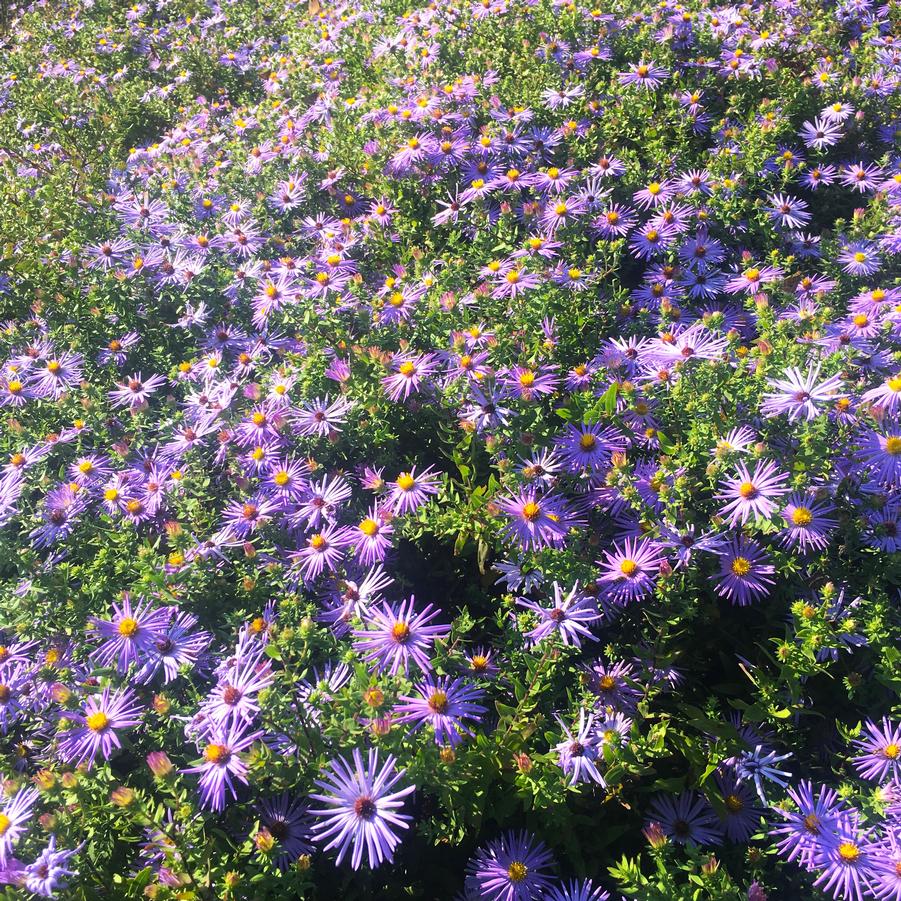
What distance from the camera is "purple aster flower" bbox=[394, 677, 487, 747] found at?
74.3 inches

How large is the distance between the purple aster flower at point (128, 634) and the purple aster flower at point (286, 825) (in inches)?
22.9

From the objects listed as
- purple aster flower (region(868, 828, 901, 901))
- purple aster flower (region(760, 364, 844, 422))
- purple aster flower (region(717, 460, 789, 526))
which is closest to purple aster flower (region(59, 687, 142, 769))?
purple aster flower (region(717, 460, 789, 526))

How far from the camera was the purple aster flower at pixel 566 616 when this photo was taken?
2139 millimetres

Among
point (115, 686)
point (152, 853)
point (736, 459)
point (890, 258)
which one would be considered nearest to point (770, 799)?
point (736, 459)

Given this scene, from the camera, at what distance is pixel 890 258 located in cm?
318

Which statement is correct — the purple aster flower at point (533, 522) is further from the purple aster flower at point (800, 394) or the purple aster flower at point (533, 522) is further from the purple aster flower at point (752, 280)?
the purple aster flower at point (752, 280)

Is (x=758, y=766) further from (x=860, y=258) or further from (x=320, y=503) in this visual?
(x=860, y=258)

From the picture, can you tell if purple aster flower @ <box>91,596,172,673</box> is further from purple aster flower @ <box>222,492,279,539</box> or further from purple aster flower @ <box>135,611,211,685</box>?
purple aster flower @ <box>222,492,279,539</box>

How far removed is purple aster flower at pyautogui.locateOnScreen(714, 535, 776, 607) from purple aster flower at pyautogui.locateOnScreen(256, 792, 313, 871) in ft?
4.63

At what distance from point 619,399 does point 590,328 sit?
584 millimetres

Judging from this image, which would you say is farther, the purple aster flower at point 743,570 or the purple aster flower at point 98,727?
the purple aster flower at point 743,570

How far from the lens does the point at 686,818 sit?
2.16 metres

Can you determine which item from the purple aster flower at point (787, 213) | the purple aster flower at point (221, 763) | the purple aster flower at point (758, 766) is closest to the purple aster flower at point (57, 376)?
the purple aster flower at point (221, 763)

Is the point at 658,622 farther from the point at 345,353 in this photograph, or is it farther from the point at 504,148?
the point at 504,148
